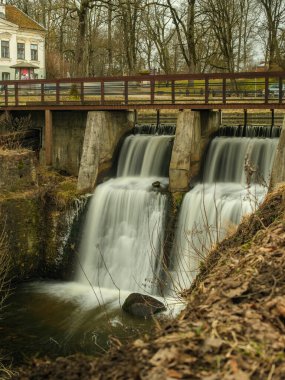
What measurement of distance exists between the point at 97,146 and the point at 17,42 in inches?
1182

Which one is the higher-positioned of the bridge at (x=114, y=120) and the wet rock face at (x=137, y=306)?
the bridge at (x=114, y=120)

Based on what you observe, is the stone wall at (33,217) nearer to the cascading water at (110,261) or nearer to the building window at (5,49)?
the cascading water at (110,261)

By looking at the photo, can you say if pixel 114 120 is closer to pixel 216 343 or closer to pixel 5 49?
pixel 216 343

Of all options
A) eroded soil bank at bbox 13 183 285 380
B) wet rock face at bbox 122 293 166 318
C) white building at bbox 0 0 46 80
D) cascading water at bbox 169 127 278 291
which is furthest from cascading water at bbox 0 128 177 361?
white building at bbox 0 0 46 80

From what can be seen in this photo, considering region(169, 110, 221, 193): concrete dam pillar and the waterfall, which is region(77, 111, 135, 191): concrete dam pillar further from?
region(169, 110, 221, 193): concrete dam pillar

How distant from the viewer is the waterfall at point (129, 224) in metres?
16.5

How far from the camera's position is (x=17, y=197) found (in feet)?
58.9

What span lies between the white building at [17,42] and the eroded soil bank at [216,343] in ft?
133

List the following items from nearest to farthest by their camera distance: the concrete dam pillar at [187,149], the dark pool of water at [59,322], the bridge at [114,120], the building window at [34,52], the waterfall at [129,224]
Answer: the dark pool of water at [59,322] → the waterfall at [129,224] → the concrete dam pillar at [187,149] → the bridge at [114,120] → the building window at [34,52]

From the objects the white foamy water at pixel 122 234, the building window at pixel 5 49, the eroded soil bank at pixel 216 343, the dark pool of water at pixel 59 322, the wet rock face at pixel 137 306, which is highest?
the building window at pixel 5 49

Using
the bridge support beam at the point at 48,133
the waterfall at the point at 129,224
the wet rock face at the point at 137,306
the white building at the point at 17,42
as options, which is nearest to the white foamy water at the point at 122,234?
the waterfall at the point at 129,224

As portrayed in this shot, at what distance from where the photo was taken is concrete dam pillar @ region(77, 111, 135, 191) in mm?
18578

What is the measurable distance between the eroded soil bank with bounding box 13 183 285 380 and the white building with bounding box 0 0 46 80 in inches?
1600

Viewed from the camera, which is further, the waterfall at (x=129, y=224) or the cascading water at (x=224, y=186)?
the waterfall at (x=129, y=224)
